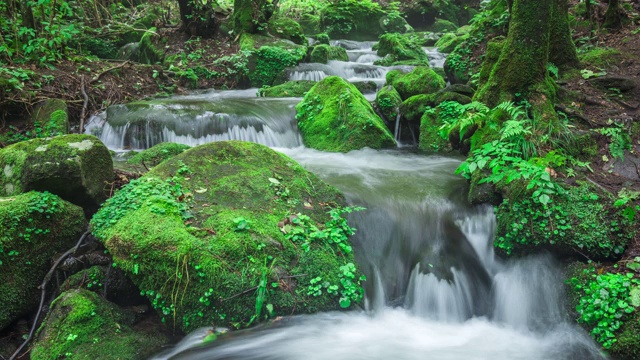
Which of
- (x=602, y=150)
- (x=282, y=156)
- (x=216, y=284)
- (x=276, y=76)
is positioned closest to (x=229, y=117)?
(x=282, y=156)

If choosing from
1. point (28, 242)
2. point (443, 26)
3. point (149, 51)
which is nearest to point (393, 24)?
point (443, 26)

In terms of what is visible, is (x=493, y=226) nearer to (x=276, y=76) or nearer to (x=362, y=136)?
(x=362, y=136)

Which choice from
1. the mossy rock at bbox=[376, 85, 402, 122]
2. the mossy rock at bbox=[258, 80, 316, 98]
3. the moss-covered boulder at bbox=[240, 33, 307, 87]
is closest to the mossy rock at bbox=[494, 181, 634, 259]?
the mossy rock at bbox=[376, 85, 402, 122]

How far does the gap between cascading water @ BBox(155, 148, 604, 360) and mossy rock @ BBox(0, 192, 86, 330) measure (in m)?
1.67

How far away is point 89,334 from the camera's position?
342cm

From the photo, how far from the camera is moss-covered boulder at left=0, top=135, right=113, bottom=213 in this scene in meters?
4.16

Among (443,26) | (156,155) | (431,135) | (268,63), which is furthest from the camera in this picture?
(443,26)

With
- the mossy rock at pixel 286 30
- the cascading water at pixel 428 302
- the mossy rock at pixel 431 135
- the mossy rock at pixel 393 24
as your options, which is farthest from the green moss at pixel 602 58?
the mossy rock at pixel 393 24

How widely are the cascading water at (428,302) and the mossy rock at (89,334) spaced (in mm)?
276

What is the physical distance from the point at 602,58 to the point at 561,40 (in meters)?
0.96


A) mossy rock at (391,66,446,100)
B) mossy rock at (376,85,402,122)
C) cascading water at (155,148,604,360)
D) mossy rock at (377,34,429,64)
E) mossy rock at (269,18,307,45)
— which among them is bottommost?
cascading water at (155,148,604,360)

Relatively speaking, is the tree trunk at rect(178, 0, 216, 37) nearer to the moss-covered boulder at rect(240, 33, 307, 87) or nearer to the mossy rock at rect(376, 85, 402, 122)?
the moss-covered boulder at rect(240, 33, 307, 87)

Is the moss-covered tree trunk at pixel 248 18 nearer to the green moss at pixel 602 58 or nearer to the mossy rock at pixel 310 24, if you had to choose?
the mossy rock at pixel 310 24

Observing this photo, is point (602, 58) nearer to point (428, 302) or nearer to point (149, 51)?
point (428, 302)
